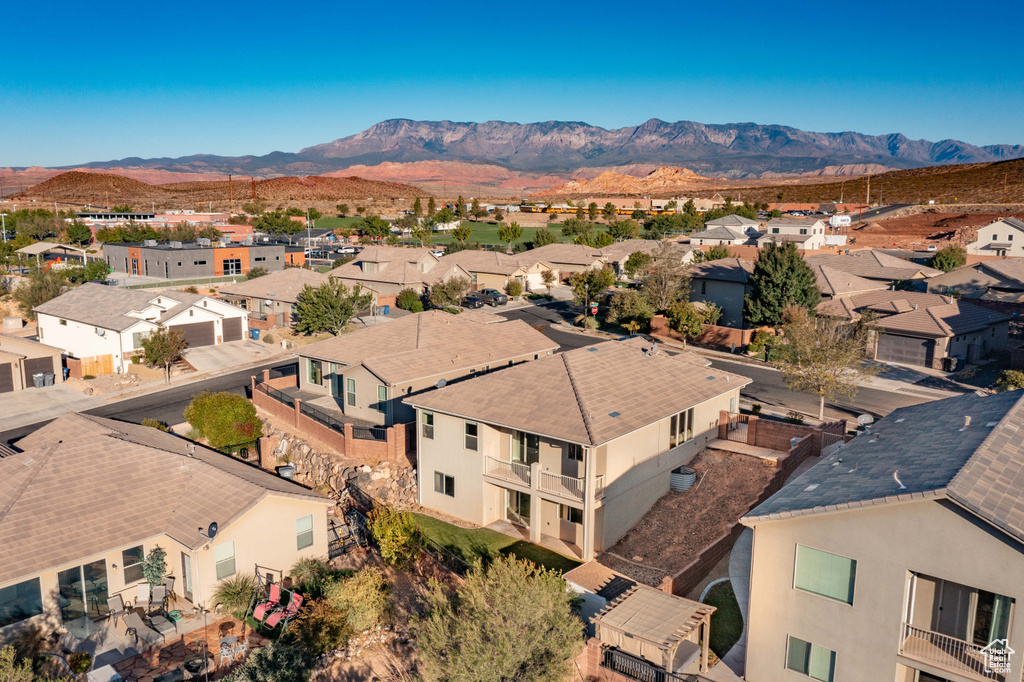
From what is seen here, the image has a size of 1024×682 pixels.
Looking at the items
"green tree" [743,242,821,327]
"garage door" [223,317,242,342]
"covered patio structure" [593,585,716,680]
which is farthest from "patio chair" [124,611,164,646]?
"green tree" [743,242,821,327]

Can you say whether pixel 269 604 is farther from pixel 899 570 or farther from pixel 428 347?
pixel 428 347

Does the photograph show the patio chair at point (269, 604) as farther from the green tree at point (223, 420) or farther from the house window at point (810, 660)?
the green tree at point (223, 420)

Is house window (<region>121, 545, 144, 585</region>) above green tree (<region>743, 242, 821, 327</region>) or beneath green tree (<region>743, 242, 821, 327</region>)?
beneath

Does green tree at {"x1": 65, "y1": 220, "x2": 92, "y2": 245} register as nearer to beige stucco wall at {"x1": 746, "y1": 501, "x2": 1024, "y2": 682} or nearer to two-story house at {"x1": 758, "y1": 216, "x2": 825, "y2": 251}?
two-story house at {"x1": 758, "y1": 216, "x2": 825, "y2": 251}

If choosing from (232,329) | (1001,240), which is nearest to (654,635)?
(232,329)

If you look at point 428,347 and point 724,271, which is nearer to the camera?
point 428,347

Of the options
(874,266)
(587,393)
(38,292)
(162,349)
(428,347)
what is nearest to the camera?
(587,393)

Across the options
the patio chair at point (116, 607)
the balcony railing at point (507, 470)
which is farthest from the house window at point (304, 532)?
the balcony railing at point (507, 470)
